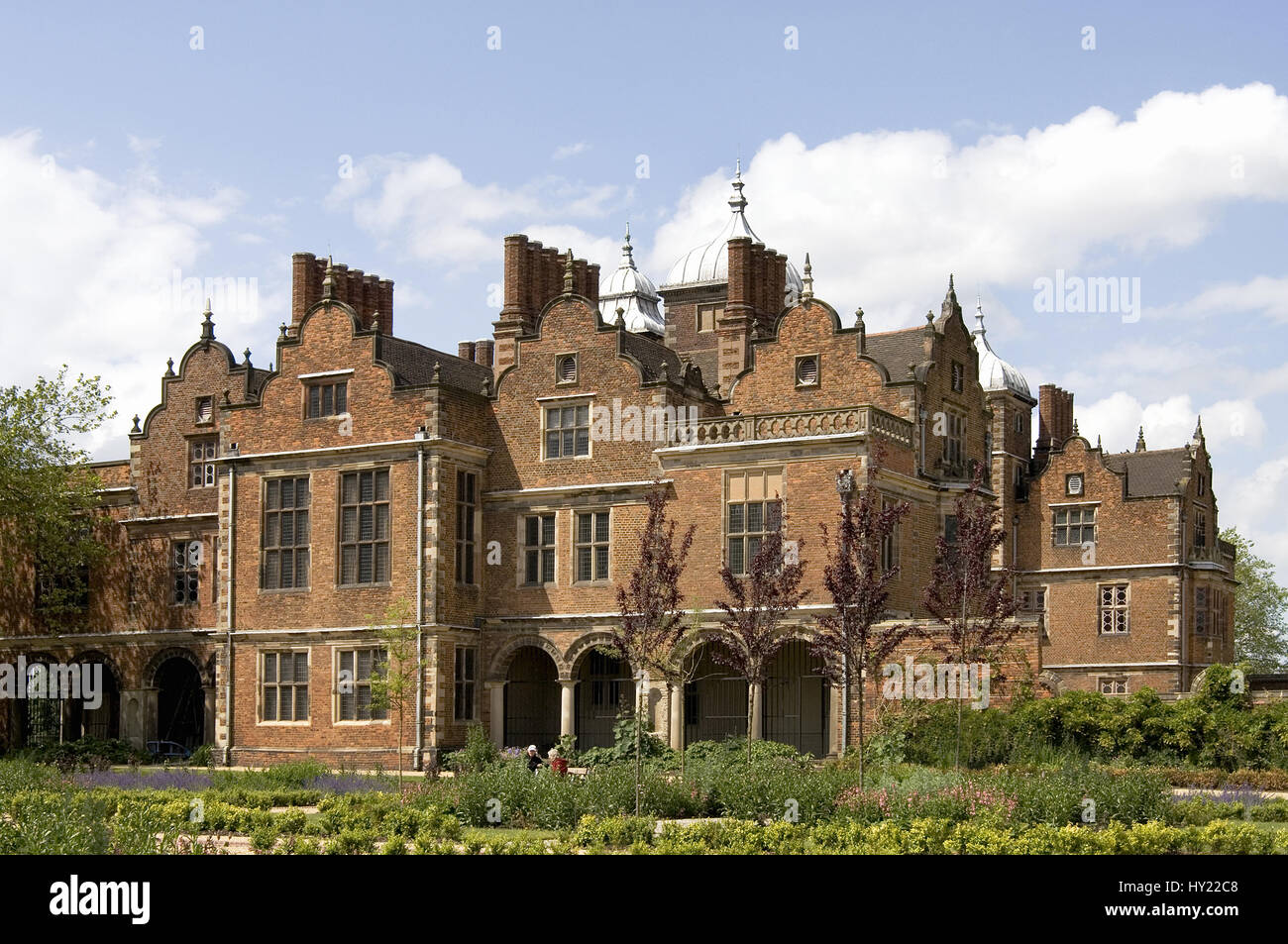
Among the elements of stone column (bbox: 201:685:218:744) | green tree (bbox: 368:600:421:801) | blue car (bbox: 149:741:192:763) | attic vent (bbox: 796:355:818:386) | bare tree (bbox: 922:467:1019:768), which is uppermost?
attic vent (bbox: 796:355:818:386)

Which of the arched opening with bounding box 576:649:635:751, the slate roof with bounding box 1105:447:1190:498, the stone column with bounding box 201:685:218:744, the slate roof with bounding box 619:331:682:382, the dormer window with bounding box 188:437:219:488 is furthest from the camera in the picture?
the slate roof with bounding box 1105:447:1190:498

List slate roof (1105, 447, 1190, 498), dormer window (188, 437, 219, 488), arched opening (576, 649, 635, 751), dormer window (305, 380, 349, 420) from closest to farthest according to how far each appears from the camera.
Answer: arched opening (576, 649, 635, 751), dormer window (305, 380, 349, 420), dormer window (188, 437, 219, 488), slate roof (1105, 447, 1190, 498)

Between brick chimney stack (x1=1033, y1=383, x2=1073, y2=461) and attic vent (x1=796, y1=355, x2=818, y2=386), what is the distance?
19.6 m

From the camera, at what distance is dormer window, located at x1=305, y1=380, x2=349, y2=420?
38.3 meters

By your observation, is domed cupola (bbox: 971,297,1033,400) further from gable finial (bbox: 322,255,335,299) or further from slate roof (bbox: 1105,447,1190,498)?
gable finial (bbox: 322,255,335,299)

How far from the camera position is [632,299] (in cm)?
5731

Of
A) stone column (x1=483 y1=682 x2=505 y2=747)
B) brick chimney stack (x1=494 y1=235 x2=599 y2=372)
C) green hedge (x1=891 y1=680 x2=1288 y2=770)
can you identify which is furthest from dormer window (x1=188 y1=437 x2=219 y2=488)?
green hedge (x1=891 y1=680 x2=1288 y2=770)

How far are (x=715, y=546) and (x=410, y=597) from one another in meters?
7.07

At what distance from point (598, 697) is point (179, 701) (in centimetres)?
1295

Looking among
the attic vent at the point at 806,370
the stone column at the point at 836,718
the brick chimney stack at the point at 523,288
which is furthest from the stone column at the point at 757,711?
the brick chimney stack at the point at 523,288

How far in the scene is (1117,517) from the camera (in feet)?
165

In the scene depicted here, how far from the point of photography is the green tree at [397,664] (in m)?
31.8

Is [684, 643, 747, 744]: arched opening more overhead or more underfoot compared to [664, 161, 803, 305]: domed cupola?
more underfoot

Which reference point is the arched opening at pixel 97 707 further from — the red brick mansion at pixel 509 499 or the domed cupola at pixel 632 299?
the domed cupola at pixel 632 299
